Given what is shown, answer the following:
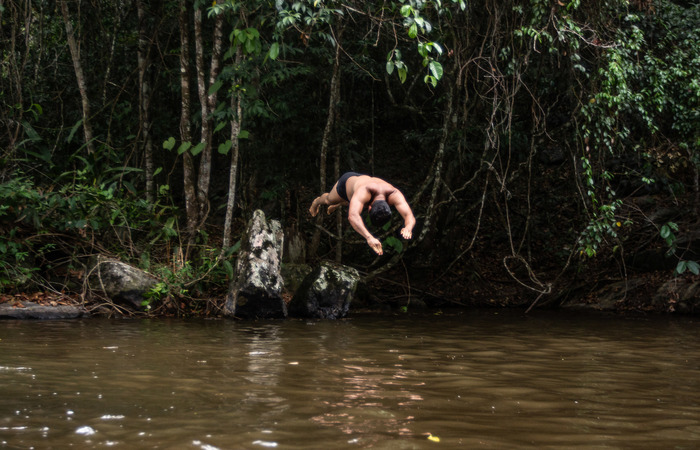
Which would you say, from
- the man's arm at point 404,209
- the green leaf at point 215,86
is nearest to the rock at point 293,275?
the man's arm at point 404,209

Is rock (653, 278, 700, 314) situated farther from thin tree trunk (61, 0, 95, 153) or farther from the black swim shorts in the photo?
thin tree trunk (61, 0, 95, 153)

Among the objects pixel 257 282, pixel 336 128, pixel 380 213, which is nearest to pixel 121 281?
pixel 257 282

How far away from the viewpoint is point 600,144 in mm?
9352

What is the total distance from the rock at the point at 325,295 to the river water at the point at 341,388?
145 centimetres

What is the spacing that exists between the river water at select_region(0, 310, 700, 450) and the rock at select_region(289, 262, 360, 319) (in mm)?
1452

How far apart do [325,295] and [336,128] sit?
3.60 m

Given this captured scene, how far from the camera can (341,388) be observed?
14.0ft

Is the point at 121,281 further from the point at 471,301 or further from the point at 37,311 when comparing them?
the point at 471,301

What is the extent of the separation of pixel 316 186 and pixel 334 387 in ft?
26.3

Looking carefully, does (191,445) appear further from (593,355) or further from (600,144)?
(600,144)

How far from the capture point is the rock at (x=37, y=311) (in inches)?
327

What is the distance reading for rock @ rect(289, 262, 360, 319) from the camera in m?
9.12

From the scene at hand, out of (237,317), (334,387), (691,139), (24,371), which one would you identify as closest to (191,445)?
(334,387)

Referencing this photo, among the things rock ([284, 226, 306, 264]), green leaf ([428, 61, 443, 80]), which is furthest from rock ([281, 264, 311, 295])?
green leaf ([428, 61, 443, 80])
